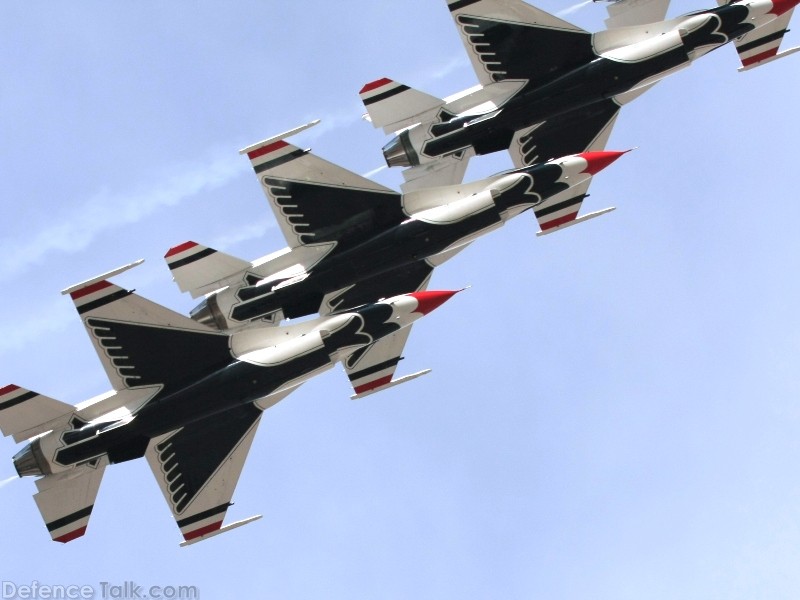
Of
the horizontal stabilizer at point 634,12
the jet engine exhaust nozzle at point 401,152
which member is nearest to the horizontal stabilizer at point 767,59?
the horizontal stabilizer at point 634,12

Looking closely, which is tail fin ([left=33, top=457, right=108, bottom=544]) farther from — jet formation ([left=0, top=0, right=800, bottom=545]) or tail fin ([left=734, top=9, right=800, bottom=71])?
tail fin ([left=734, top=9, right=800, bottom=71])

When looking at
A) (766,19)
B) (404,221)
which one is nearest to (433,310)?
(404,221)

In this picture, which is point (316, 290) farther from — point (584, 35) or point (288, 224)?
point (584, 35)

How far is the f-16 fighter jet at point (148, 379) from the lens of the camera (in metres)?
56.7

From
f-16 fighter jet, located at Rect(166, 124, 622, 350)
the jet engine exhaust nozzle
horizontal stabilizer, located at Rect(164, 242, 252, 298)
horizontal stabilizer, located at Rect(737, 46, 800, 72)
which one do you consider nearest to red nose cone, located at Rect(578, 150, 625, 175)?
f-16 fighter jet, located at Rect(166, 124, 622, 350)

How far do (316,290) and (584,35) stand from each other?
13.1 metres

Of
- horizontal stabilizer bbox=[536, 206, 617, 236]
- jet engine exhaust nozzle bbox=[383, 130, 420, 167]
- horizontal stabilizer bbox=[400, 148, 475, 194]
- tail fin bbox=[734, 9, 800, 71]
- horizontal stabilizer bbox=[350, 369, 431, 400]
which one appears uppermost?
jet engine exhaust nozzle bbox=[383, 130, 420, 167]

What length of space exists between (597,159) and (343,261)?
9.50 m

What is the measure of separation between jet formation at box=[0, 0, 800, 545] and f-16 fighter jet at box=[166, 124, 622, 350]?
0.05m

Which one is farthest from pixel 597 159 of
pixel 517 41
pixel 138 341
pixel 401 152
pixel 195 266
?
pixel 138 341

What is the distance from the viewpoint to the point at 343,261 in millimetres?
58469

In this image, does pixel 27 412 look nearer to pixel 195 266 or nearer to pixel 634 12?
pixel 195 266

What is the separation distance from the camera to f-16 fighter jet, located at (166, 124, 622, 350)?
2296 inches

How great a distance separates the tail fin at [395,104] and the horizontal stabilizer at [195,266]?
7.59m
